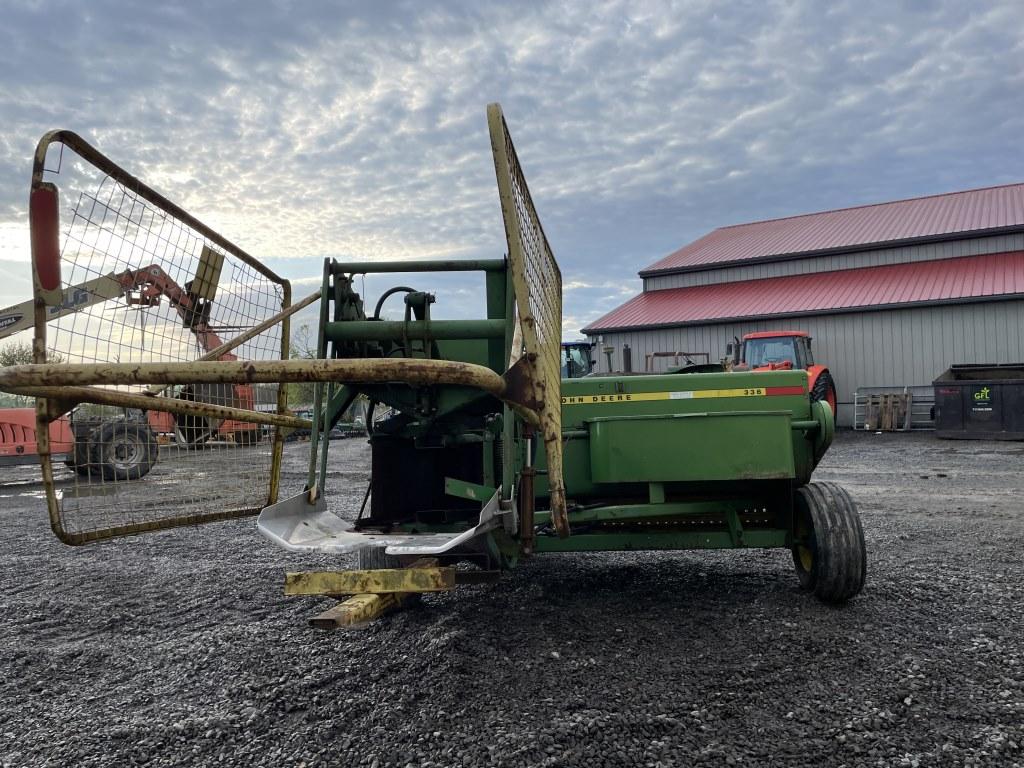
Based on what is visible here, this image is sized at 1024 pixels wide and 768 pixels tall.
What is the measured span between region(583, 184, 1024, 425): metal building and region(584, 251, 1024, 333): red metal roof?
44 mm

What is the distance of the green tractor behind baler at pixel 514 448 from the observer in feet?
9.70

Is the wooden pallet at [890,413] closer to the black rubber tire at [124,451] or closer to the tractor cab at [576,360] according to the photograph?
the tractor cab at [576,360]

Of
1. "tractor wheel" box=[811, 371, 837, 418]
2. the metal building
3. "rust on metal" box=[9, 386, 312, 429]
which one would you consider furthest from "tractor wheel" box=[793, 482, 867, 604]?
the metal building

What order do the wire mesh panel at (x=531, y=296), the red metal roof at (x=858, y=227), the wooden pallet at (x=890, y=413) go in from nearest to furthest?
the wire mesh panel at (x=531, y=296) → the wooden pallet at (x=890, y=413) → the red metal roof at (x=858, y=227)

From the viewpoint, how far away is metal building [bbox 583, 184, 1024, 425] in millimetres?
20344

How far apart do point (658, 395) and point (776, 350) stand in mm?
14346

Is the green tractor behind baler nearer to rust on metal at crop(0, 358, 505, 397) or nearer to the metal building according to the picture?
rust on metal at crop(0, 358, 505, 397)

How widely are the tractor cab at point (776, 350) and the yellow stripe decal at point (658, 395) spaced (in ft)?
44.0

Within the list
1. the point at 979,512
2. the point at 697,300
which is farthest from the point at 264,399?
the point at 697,300

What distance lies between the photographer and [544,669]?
3.32 meters

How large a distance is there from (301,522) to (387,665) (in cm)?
84

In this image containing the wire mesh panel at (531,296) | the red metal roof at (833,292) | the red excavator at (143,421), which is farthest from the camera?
the red metal roof at (833,292)

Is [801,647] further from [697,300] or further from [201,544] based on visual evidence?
[697,300]

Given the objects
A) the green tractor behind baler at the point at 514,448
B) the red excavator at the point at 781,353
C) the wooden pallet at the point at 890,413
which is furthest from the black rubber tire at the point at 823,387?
the green tractor behind baler at the point at 514,448
